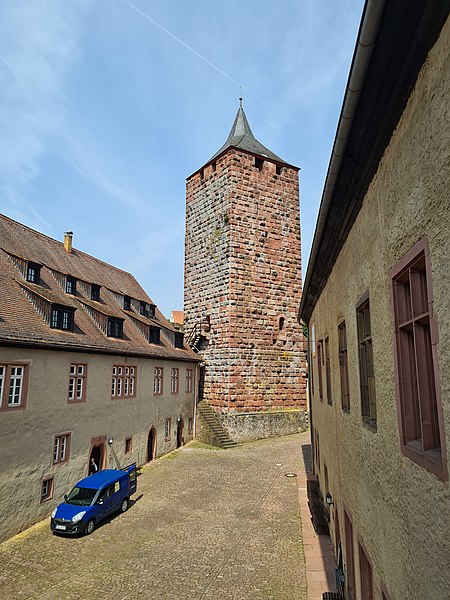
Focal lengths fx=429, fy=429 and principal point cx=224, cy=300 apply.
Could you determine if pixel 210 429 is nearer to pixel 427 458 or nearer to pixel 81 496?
pixel 81 496

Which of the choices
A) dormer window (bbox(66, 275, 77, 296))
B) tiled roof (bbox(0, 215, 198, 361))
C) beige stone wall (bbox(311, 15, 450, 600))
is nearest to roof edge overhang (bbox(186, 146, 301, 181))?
tiled roof (bbox(0, 215, 198, 361))

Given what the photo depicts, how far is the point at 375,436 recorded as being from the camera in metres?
4.17

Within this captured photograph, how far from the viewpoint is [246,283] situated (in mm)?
23219

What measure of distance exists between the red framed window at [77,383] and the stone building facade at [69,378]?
31mm

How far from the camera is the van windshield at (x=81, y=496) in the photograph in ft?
36.0

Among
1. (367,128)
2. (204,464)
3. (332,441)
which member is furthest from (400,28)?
(204,464)

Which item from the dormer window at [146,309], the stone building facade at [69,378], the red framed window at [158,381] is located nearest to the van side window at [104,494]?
the stone building facade at [69,378]

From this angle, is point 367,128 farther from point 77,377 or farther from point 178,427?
point 178,427

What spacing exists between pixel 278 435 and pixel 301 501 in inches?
406

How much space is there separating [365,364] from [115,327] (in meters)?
13.6

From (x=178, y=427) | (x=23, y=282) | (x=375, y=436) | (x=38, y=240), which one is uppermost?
(x=38, y=240)

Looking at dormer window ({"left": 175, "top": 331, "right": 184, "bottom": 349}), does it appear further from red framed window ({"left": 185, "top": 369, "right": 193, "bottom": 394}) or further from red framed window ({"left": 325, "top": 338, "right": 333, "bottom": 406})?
red framed window ({"left": 325, "top": 338, "right": 333, "bottom": 406})

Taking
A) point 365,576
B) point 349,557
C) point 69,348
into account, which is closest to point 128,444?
point 69,348

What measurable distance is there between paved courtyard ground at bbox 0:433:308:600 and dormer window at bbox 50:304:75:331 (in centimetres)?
Answer: 568
